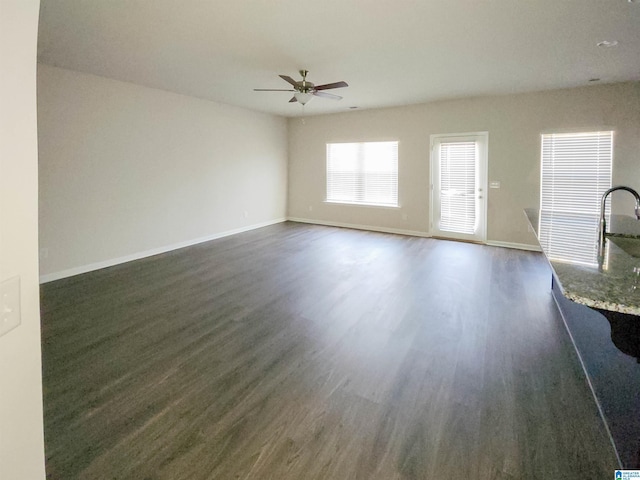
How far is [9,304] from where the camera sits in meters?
0.74

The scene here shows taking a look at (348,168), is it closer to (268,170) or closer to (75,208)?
(268,170)

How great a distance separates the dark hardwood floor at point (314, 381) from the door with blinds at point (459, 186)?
2.29 m

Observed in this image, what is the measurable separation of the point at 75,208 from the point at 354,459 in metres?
4.78

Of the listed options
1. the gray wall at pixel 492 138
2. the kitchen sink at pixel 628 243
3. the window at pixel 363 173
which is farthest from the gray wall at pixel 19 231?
the window at pixel 363 173

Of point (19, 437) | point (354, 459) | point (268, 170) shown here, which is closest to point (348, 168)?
point (268, 170)

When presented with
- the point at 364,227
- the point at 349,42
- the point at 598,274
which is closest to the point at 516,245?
the point at 364,227

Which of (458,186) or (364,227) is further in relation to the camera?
(364,227)

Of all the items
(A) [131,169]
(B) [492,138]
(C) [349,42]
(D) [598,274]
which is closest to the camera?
(D) [598,274]

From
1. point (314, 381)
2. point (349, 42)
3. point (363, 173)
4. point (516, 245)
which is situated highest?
point (349, 42)

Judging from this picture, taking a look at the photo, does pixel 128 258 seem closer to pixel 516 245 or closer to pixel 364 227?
pixel 364 227

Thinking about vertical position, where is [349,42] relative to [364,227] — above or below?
above

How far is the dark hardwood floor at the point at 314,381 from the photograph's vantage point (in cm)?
159

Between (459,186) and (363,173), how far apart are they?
2207 millimetres

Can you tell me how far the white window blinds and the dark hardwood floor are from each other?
2.38 meters
